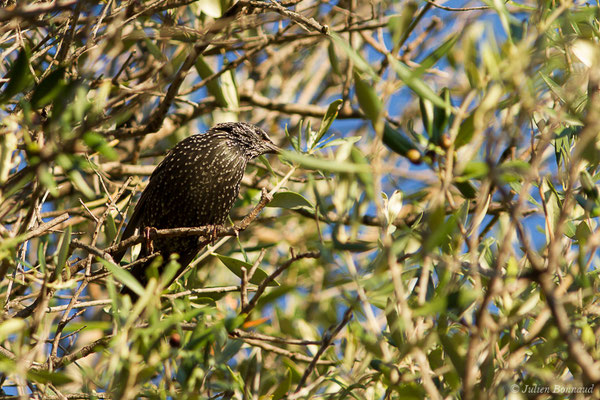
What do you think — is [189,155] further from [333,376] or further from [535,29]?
[535,29]

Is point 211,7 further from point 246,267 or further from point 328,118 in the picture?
point 246,267

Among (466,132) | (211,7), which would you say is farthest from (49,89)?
(211,7)

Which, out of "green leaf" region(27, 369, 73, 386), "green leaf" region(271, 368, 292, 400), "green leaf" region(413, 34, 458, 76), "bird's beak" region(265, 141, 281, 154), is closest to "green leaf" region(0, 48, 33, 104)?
"green leaf" region(27, 369, 73, 386)

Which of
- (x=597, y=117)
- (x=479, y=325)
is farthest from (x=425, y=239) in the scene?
(x=597, y=117)

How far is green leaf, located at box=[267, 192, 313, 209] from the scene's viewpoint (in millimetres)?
3957

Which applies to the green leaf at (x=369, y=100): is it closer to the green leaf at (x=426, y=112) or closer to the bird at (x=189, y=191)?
the green leaf at (x=426, y=112)

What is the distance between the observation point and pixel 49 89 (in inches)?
99.6

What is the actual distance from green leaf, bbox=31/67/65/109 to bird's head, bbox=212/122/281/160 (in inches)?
121

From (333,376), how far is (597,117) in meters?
1.97

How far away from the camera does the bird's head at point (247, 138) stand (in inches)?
223

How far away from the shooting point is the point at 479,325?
2119 millimetres

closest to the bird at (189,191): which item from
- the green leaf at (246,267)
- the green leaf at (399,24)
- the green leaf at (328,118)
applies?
the green leaf at (246,267)

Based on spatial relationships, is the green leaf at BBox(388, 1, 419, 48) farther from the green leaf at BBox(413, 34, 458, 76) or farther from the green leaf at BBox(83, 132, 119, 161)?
the green leaf at BBox(83, 132, 119, 161)

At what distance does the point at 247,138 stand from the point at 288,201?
1.85 m
